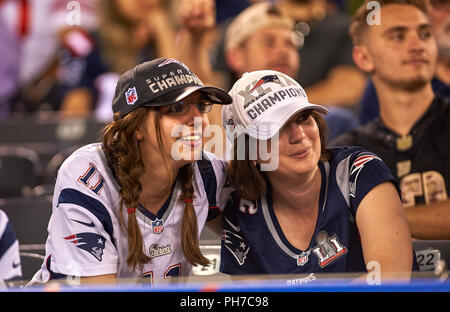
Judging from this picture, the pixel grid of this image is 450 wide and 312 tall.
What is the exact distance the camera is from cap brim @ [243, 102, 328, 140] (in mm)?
1395

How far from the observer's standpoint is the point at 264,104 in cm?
142

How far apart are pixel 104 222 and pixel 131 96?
0.26m

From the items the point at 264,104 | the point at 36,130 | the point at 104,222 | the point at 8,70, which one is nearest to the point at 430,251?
the point at 264,104

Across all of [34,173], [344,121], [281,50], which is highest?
[281,50]

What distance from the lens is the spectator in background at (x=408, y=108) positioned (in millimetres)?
1781

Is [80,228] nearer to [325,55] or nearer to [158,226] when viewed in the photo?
[158,226]

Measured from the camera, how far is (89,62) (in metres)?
3.48

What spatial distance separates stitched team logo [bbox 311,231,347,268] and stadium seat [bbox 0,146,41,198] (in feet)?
4.62

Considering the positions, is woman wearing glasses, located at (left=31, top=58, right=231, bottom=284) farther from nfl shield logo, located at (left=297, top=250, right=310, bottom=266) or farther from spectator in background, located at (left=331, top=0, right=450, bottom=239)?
spectator in background, located at (left=331, top=0, right=450, bottom=239)
